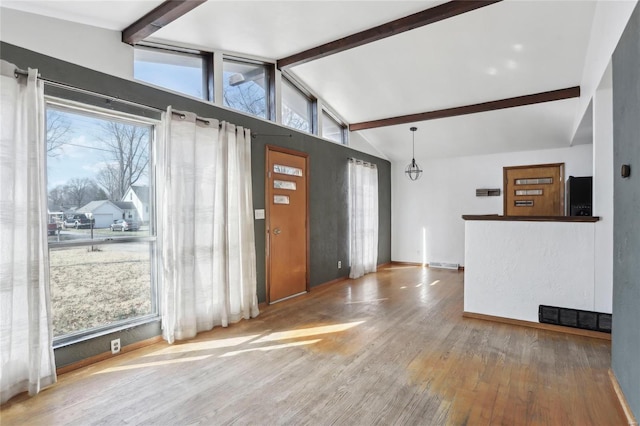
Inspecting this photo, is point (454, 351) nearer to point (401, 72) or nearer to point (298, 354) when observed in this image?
point (298, 354)

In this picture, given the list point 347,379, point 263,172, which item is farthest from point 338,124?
point 347,379

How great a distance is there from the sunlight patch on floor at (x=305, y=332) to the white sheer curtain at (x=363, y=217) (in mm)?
2518

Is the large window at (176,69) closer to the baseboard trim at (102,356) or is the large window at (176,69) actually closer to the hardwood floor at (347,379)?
the baseboard trim at (102,356)

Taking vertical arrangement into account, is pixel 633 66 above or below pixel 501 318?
above

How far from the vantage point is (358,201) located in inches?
246

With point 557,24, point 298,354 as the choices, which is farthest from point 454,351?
point 557,24

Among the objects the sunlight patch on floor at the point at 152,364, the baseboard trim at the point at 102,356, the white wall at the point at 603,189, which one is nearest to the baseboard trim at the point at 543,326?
the white wall at the point at 603,189

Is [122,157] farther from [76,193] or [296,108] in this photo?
[296,108]

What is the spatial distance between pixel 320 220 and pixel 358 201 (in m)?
1.10

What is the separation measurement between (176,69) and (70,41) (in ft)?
3.35

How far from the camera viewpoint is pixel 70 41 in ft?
8.51

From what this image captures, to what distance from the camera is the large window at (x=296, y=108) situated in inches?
193

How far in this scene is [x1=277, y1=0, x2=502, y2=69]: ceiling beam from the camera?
9.81 feet

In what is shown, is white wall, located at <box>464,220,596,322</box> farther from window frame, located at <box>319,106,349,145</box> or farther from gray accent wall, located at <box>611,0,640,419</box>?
window frame, located at <box>319,106,349,145</box>
